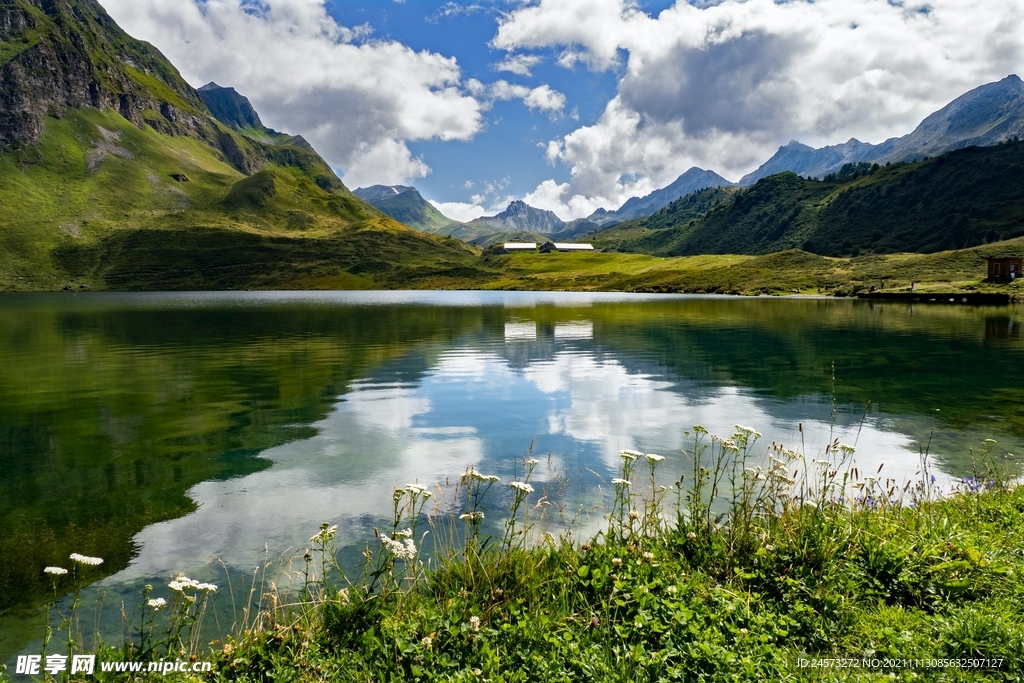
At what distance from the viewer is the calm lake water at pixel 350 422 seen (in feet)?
40.6

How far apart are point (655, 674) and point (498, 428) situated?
1585 cm

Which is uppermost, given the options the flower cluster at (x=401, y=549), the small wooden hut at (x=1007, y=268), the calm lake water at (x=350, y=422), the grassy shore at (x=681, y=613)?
the small wooden hut at (x=1007, y=268)

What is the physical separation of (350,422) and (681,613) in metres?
18.6

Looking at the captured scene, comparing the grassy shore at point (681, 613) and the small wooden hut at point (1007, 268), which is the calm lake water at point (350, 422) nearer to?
the grassy shore at point (681, 613)

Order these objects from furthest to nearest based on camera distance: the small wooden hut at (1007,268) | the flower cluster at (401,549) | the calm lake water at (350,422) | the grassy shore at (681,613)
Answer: the small wooden hut at (1007,268)
the calm lake water at (350,422)
the flower cluster at (401,549)
the grassy shore at (681,613)

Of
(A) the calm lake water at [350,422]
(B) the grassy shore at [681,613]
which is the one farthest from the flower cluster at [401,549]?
(A) the calm lake water at [350,422]

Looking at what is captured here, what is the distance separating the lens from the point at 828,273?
636 feet

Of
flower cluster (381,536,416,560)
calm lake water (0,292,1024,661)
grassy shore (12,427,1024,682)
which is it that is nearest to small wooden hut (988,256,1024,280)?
calm lake water (0,292,1024,661)

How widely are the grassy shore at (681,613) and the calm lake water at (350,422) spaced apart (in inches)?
143

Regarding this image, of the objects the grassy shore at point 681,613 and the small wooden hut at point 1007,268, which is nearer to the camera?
the grassy shore at point 681,613

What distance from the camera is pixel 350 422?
23.0 meters

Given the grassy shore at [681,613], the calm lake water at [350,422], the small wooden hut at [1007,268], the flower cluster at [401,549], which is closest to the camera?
the grassy shore at [681,613]

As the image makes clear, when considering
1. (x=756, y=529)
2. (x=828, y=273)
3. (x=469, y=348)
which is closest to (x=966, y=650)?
(x=756, y=529)

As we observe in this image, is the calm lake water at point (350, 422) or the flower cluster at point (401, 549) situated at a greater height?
the flower cluster at point (401, 549)
